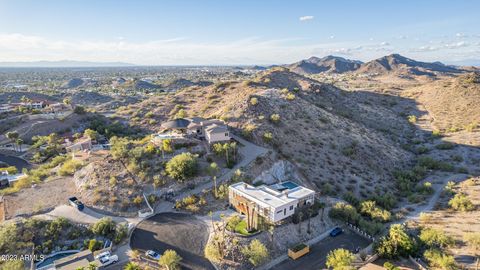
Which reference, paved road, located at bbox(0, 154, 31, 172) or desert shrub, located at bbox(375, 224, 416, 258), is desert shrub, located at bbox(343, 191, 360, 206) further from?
paved road, located at bbox(0, 154, 31, 172)

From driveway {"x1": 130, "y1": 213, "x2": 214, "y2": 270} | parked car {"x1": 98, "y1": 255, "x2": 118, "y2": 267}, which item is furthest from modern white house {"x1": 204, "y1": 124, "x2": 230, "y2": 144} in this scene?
parked car {"x1": 98, "y1": 255, "x2": 118, "y2": 267}

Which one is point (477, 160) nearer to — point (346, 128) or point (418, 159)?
point (418, 159)

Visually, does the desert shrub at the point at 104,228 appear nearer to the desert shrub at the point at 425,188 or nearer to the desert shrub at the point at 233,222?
the desert shrub at the point at 233,222

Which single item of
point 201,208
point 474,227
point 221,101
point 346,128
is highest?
point 221,101

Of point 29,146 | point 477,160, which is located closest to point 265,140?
point 477,160

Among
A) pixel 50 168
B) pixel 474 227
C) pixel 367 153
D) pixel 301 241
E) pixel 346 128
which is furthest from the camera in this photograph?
pixel 346 128
